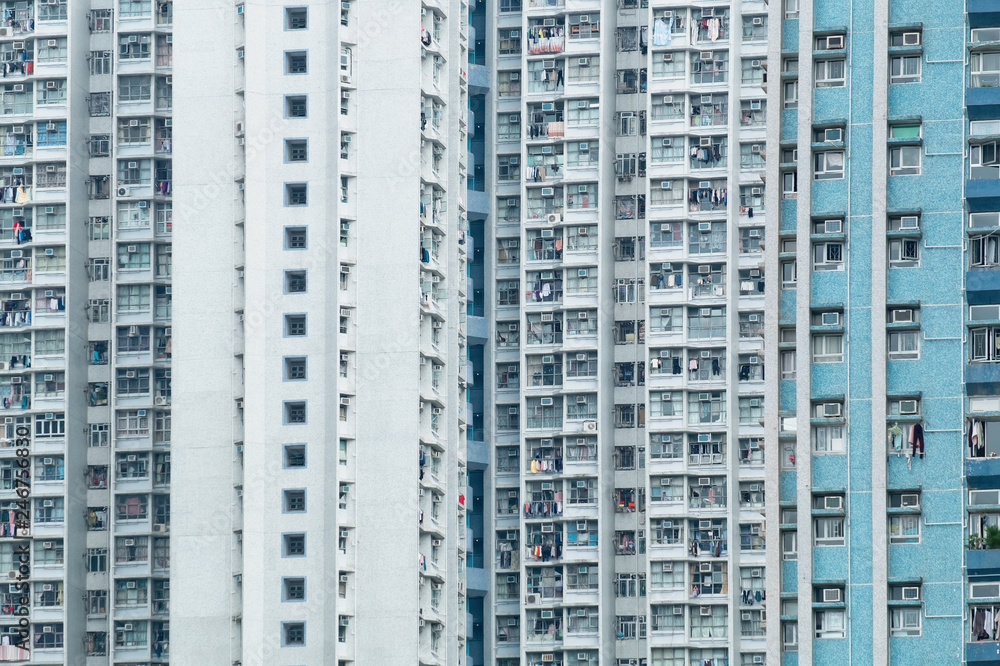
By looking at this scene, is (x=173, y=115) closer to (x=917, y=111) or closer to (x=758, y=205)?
(x=758, y=205)

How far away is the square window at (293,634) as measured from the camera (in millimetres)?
82250

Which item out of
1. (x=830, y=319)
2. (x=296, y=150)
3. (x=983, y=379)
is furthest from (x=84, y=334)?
(x=983, y=379)

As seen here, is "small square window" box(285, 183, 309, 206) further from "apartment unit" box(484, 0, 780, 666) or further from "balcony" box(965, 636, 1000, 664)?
"balcony" box(965, 636, 1000, 664)

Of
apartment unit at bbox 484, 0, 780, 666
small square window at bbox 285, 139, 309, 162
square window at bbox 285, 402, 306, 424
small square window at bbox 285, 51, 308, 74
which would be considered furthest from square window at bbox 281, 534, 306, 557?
small square window at bbox 285, 51, 308, 74

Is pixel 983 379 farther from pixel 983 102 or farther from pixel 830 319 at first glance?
pixel 983 102

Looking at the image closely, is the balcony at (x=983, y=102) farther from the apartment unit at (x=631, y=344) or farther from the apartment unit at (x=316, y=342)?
the apartment unit at (x=631, y=344)

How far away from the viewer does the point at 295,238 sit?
84.6 metres

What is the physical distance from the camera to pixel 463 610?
87688 mm

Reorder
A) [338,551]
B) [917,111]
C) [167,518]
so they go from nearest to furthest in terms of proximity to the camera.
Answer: [917,111] < [338,551] < [167,518]

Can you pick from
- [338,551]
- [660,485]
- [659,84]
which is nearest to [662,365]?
[660,485]

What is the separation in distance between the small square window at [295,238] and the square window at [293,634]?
12.3 metres

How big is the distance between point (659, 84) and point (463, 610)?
66.9 feet

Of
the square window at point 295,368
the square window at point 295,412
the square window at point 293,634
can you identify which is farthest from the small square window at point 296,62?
the square window at point 293,634

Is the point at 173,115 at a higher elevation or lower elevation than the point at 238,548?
higher
